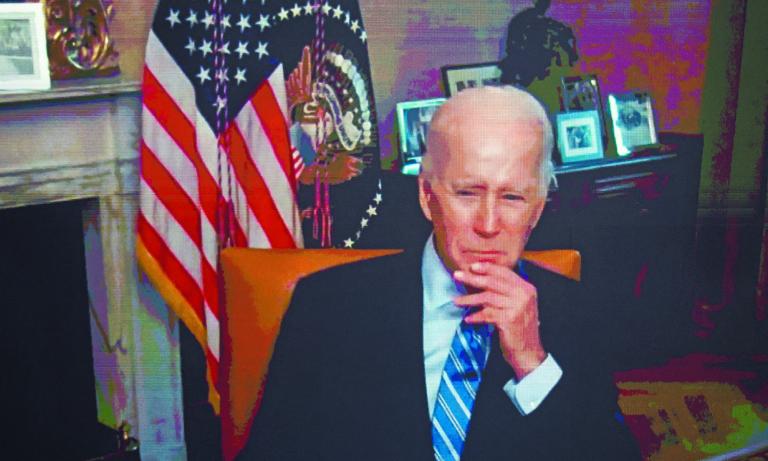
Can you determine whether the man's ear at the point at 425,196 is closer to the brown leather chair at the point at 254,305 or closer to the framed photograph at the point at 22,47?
the brown leather chair at the point at 254,305

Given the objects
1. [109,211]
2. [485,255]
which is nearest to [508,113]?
[485,255]

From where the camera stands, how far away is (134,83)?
2422 millimetres

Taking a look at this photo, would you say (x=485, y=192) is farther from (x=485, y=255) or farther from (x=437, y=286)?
(x=437, y=286)

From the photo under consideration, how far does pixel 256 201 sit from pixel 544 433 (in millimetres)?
1021

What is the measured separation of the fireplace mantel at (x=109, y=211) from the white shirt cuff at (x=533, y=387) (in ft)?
3.30

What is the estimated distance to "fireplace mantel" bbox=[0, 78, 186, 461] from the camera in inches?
92.7

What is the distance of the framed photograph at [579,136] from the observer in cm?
298

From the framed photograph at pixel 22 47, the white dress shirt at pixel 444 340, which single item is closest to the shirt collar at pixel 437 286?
the white dress shirt at pixel 444 340

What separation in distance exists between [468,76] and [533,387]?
3.26ft

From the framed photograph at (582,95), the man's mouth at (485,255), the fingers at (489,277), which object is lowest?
the fingers at (489,277)

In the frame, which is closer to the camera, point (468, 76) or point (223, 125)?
point (223, 125)

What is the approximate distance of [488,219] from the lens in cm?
238

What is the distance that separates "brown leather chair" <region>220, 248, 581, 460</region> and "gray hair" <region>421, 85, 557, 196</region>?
25cm

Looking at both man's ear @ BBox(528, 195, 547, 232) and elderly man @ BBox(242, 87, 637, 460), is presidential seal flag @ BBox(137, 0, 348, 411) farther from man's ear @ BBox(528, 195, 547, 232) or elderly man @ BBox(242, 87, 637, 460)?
man's ear @ BBox(528, 195, 547, 232)
